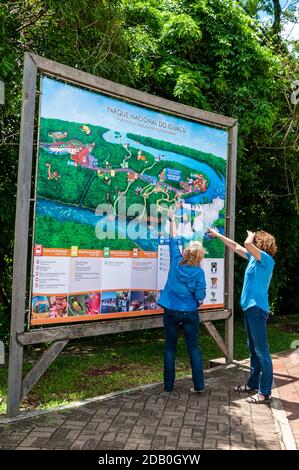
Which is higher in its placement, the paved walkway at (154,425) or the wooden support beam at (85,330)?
the wooden support beam at (85,330)

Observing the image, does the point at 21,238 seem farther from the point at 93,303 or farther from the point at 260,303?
the point at 260,303

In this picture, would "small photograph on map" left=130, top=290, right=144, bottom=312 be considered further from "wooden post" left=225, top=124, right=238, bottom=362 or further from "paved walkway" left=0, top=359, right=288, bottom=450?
"wooden post" left=225, top=124, right=238, bottom=362

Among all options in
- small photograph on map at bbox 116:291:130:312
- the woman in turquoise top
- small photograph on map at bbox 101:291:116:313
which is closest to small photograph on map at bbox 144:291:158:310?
small photograph on map at bbox 116:291:130:312

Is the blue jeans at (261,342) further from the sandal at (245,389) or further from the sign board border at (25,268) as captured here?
the sign board border at (25,268)

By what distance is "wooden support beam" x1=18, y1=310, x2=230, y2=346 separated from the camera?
17.6 ft

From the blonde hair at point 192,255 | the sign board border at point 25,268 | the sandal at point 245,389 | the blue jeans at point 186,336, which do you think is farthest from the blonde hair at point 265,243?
the sign board border at point 25,268

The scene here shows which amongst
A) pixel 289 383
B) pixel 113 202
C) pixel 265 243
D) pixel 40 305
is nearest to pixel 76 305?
pixel 40 305

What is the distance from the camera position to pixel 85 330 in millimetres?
5895

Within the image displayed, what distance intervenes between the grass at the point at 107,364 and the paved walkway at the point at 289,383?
64 centimetres

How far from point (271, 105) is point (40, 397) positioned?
7314 mm

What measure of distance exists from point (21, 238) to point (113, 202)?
4.57 feet

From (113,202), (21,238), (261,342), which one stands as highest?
(113,202)

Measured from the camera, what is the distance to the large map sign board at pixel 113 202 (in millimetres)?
5543

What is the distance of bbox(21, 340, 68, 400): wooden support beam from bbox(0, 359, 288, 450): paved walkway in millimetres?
376
